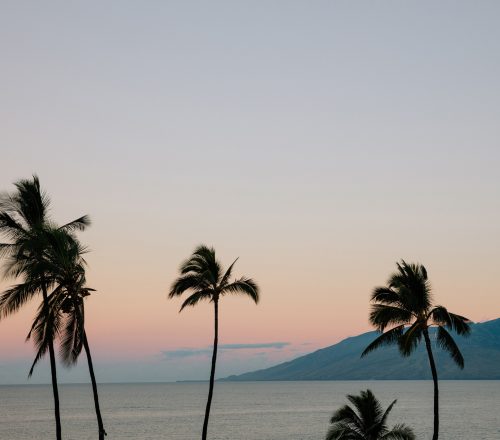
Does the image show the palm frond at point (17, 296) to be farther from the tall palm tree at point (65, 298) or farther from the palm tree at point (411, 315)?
the palm tree at point (411, 315)

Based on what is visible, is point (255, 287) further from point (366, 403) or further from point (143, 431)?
point (143, 431)

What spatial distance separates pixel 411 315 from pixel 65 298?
806 inches

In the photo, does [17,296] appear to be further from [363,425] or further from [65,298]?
[363,425]

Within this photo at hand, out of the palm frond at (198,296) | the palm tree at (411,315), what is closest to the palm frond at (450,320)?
the palm tree at (411,315)

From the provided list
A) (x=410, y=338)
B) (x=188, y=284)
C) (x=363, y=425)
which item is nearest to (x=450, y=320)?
(x=410, y=338)

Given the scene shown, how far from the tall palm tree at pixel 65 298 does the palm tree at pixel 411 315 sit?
16.8 metres

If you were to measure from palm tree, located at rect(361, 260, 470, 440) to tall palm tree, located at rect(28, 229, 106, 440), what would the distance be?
16.8 metres

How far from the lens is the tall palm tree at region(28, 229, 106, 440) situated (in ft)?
131

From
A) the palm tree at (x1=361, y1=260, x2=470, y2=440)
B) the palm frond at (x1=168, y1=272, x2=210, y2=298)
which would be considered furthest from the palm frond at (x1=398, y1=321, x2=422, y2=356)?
the palm frond at (x1=168, y1=272, x2=210, y2=298)

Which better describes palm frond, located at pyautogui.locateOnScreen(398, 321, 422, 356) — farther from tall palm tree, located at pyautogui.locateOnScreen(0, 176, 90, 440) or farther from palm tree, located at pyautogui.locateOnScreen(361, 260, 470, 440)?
tall palm tree, located at pyautogui.locateOnScreen(0, 176, 90, 440)

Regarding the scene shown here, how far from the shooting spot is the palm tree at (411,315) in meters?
46.6

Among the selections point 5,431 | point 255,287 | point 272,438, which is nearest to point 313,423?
point 272,438

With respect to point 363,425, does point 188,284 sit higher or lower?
higher

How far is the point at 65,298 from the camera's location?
136 feet
